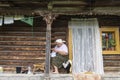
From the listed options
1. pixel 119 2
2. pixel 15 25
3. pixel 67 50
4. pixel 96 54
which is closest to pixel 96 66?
pixel 96 54

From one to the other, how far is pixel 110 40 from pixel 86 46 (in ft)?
2.98

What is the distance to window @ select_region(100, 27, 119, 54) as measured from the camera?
1173 cm

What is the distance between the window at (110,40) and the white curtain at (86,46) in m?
0.36

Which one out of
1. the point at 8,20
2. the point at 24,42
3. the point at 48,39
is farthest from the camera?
the point at 24,42

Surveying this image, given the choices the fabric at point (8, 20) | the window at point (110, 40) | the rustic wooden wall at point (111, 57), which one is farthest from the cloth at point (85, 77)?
the fabric at point (8, 20)

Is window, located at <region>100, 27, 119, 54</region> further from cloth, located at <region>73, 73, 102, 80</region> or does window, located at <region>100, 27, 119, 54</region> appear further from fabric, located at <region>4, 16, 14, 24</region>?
fabric, located at <region>4, 16, 14, 24</region>

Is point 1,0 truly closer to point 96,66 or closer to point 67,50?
point 67,50

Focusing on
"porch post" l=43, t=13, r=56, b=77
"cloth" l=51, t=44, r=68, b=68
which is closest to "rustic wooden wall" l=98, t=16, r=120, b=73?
"cloth" l=51, t=44, r=68, b=68

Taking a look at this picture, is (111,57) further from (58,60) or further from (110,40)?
(58,60)

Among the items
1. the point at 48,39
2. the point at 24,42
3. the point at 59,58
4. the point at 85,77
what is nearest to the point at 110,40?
the point at 59,58

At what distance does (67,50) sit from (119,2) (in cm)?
211

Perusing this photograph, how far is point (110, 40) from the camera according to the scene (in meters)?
11.8

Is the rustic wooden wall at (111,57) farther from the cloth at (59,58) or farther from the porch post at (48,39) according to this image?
the porch post at (48,39)

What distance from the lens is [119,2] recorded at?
1077cm
